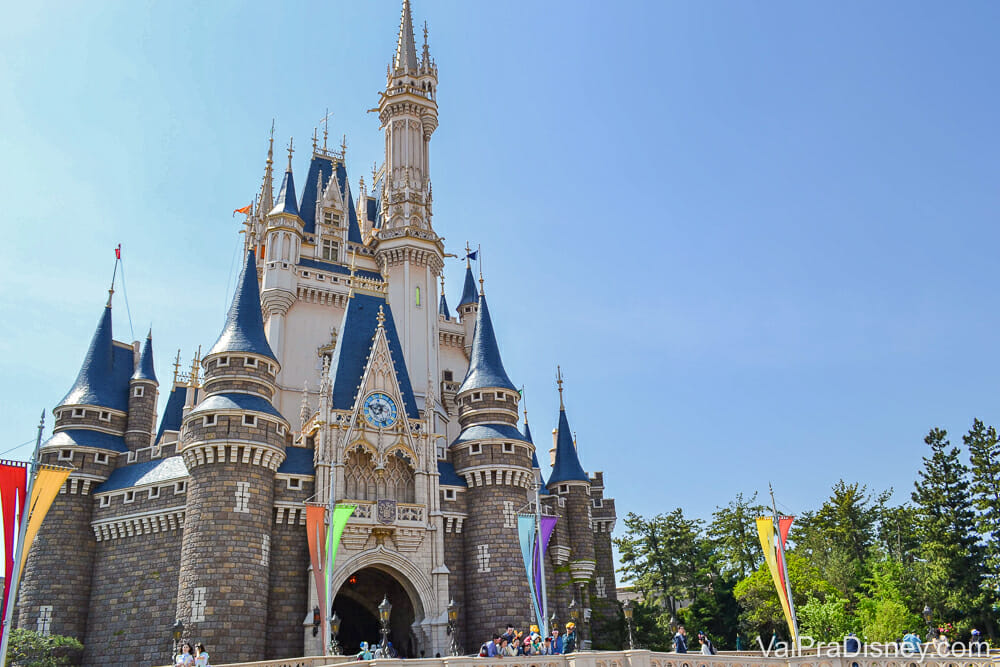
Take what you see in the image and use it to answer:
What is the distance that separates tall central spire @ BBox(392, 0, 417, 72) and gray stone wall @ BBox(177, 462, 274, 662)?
3215 cm

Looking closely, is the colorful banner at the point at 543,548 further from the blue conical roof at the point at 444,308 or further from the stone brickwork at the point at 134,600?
the blue conical roof at the point at 444,308

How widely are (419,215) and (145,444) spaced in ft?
66.3

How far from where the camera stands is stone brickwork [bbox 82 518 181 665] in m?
29.2

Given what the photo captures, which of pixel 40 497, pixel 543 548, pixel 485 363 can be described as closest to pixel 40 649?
pixel 40 497

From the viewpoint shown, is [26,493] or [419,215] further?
[419,215]

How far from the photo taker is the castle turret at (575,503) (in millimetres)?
39250

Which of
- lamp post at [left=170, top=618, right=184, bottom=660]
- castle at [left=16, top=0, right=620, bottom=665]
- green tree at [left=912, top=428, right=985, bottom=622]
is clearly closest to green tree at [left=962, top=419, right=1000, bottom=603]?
green tree at [left=912, top=428, right=985, bottom=622]

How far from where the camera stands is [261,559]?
96.8 ft

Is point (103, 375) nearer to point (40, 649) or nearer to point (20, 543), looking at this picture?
point (40, 649)

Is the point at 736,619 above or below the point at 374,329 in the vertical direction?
below

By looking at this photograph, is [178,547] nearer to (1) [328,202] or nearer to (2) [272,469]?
(2) [272,469]


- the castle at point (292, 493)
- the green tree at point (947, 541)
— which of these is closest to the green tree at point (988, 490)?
the green tree at point (947, 541)

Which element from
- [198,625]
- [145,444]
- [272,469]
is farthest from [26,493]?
[145,444]

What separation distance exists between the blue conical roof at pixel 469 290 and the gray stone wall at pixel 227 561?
82.9 feet
